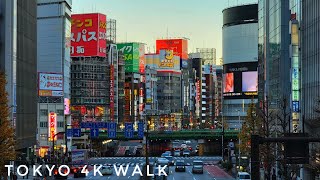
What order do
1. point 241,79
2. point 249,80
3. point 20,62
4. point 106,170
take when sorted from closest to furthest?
point 20,62
point 106,170
point 249,80
point 241,79

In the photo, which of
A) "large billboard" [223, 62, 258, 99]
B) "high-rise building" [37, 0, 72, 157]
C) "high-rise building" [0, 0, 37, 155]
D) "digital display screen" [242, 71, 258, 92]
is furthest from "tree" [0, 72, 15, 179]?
"digital display screen" [242, 71, 258, 92]

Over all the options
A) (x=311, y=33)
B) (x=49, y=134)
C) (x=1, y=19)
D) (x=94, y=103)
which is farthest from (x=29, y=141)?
(x=94, y=103)

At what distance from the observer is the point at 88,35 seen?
133m

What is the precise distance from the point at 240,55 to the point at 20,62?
10461 cm

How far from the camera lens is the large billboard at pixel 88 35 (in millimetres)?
132750

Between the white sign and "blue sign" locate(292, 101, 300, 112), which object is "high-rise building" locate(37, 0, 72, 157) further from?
"blue sign" locate(292, 101, 300, 112)

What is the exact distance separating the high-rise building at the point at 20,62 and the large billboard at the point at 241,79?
9431 cm

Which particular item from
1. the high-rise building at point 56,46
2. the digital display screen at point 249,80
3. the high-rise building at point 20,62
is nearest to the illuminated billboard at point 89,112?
the high-rise building at point 56,46

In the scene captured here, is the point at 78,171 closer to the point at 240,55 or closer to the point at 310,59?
the point at 310,59

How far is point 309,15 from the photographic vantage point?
49250 mm

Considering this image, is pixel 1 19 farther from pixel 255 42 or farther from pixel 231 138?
pixel 255 42

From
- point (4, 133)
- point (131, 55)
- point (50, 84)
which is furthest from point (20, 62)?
point (131, 55)

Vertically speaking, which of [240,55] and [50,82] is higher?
[240,55]

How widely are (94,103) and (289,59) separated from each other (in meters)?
85.9
